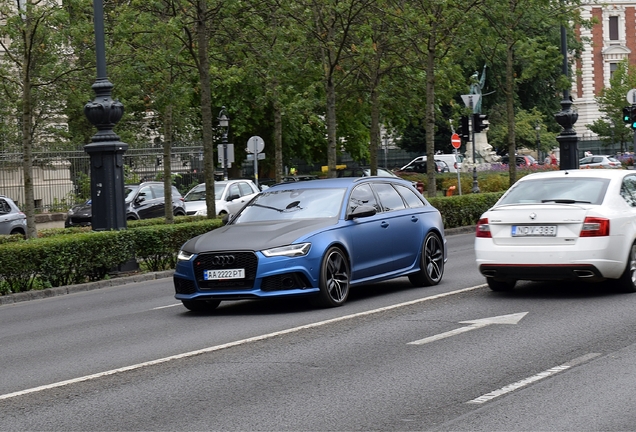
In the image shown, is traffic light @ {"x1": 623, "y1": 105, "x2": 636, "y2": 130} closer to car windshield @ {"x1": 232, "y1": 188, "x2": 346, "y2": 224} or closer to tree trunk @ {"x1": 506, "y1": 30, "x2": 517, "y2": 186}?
tree trunk @ {"x1": 506, "y1": 30, "x2": 517, "y2": 186}

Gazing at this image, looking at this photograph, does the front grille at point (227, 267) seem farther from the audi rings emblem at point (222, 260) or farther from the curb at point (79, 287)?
the curb at point (79, 287)

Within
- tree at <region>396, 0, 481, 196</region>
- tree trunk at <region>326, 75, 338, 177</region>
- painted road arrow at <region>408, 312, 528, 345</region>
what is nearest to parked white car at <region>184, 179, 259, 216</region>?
tree trunk at <region>326, 75, 338, 177</region>

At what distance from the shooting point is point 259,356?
366 inches

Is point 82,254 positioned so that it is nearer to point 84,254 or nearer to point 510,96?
point 84,254

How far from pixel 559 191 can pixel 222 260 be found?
4038mm

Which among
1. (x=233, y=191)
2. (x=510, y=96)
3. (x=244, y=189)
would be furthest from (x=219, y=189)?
(x=510, y=96)

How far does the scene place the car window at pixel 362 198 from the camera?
1348cm

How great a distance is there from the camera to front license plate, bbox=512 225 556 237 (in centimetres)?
1240

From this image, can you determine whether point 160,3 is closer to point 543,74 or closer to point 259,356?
point 543,74

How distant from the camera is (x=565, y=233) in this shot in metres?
12.3

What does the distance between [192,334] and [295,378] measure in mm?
2921

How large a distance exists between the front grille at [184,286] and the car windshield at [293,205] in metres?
1.23

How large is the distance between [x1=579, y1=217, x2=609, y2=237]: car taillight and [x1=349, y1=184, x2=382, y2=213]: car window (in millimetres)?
2722

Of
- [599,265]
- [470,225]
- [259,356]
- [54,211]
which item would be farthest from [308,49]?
[259,356]
